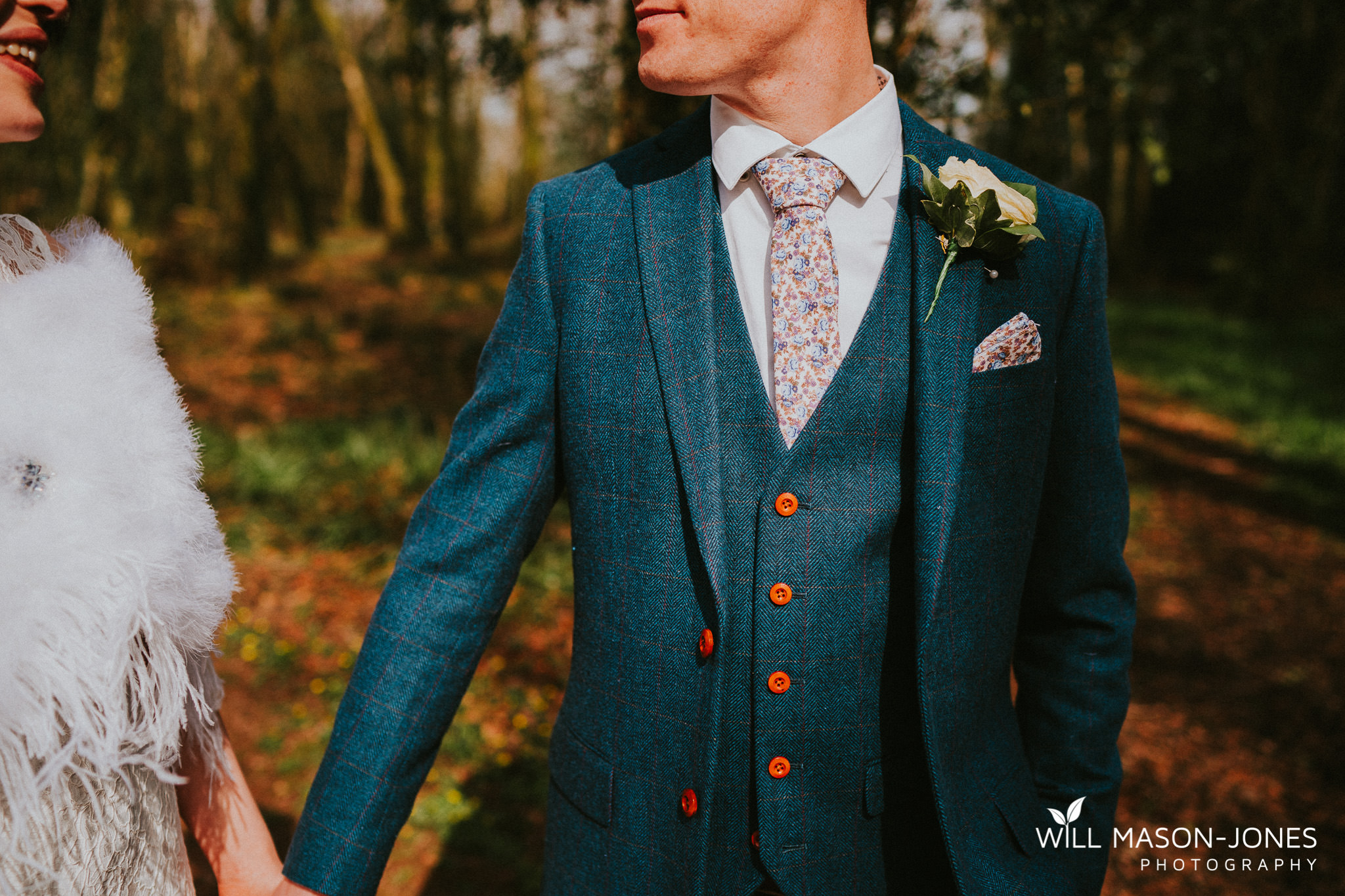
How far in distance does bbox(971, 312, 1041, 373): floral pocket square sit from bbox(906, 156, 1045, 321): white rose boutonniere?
11cm

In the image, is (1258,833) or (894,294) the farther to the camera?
(1258,833)

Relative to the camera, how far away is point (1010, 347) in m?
1.53

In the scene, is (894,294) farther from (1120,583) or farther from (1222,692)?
(1222,692)

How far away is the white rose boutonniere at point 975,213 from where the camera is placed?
4.75 ft

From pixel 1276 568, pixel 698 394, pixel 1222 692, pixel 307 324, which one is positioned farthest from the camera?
pixel 307 324

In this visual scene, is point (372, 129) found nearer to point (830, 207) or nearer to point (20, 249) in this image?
point (20, 249)

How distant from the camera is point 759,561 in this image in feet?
4.82

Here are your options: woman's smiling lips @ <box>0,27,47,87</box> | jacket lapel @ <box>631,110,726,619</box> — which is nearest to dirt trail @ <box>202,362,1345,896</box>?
jacket lapel @ <box>631,110,726,619</box>

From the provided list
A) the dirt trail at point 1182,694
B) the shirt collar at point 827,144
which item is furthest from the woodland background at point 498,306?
the shirt collar at point 827,144

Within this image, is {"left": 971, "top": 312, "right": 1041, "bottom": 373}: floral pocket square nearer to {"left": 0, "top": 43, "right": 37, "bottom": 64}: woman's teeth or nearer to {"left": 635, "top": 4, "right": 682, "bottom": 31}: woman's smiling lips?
{"left": 635, "top": 4, "right": 682, "bottom": 31}: woman's smiling lips

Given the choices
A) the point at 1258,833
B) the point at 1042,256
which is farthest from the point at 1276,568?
the point at 1042,256

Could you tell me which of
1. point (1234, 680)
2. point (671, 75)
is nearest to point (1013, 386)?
point (671, 75)

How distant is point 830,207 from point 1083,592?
0.90m

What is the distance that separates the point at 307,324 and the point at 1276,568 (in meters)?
10.8
